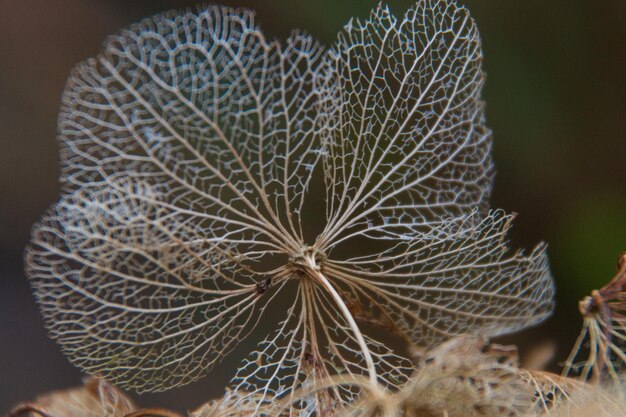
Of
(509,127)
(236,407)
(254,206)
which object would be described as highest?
(509,127)

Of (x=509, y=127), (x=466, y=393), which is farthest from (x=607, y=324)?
(x=509, y=127)

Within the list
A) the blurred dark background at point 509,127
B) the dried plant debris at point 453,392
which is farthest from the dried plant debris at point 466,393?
the blurred dark background at point 509,127

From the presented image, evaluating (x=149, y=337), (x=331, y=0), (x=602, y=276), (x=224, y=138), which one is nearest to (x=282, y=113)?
(x=224, y=138)

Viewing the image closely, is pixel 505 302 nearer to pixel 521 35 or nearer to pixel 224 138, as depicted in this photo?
pixel 224 138

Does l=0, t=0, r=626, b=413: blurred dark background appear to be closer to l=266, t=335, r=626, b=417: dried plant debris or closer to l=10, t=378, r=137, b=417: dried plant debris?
l=10, t=378, r=137, b=417: dried plant debris

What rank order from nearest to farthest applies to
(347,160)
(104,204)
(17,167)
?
(104,204), (347,160), (17,167)

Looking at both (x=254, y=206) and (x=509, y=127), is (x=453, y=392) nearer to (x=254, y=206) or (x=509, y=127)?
(x=254, y=206)

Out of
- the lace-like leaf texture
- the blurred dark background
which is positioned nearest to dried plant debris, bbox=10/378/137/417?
the lace-like leaf texture

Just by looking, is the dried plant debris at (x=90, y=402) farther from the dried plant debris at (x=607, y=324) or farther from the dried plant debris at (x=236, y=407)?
the dried plant debris at (x=607, y=324)

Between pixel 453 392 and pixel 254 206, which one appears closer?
pixel 453 392
